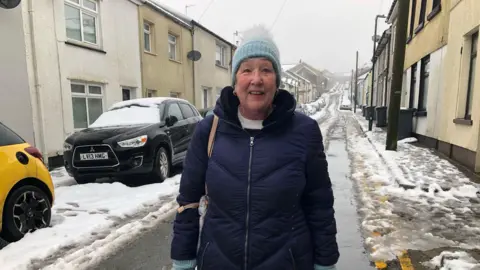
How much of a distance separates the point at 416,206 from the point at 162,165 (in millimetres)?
4787

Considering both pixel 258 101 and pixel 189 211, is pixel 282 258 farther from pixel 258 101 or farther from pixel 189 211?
pixel 258 101

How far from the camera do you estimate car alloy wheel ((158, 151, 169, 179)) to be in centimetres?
714

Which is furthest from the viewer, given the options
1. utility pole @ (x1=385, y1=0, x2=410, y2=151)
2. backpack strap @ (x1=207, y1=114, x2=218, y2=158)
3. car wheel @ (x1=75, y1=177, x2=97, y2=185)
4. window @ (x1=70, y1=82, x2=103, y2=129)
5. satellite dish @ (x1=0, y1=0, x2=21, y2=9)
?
window @ (x1=70, y1=82, x2=103, y2=129)

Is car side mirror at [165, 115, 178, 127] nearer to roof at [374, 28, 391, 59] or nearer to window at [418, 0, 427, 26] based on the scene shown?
window at [418, 0, 427, 26]

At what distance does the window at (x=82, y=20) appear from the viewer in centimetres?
1011

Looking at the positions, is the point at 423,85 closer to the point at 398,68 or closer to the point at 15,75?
the point at 398,68

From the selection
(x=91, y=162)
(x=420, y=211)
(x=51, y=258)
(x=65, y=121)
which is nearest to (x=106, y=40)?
(x=65, y=121)

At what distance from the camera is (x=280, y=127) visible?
1757mm

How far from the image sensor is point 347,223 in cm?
480

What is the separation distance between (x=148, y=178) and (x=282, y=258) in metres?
6.07

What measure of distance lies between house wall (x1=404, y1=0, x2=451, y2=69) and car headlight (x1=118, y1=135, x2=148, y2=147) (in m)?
9.21

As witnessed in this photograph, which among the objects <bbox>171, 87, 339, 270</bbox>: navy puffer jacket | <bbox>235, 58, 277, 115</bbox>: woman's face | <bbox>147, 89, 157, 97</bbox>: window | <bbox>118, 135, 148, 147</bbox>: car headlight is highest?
<bbox>147, 89, 157, 97</bbox>: window

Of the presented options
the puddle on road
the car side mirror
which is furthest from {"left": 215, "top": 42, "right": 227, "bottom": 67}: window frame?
the puddle on road

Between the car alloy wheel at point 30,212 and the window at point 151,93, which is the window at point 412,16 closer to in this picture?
the window at point 151,93
